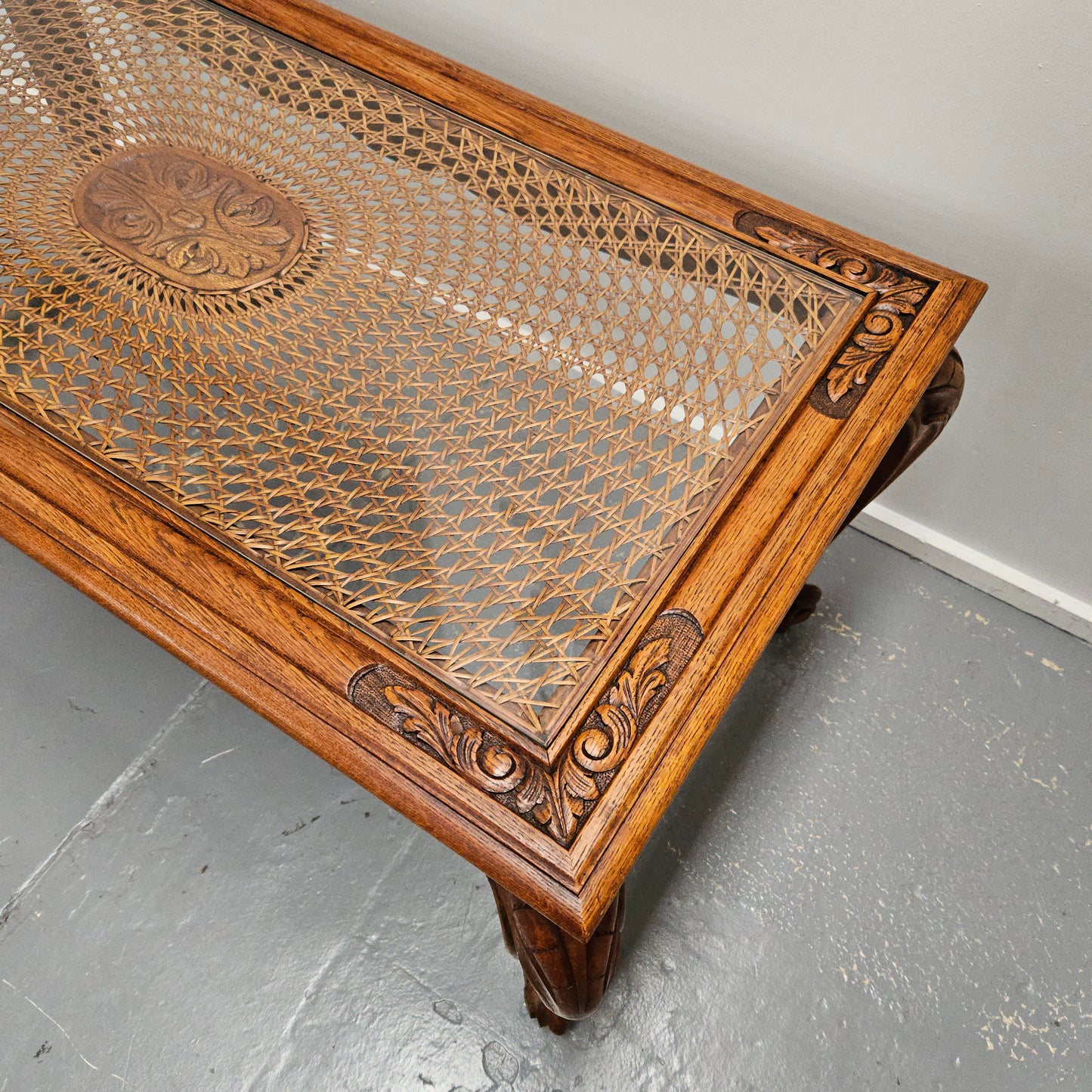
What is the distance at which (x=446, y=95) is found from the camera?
0.99 metres

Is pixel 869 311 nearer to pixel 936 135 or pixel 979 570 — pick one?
pixel 936 135

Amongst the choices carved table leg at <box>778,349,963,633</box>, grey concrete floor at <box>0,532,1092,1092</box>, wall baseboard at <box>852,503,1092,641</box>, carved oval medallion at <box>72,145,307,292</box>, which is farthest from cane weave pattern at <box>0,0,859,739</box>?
wall baseboard at <box>852,503,1092,641</box>

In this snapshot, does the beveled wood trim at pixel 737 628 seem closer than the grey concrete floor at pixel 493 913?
Yes

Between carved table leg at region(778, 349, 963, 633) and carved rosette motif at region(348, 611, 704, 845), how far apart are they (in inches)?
9.3

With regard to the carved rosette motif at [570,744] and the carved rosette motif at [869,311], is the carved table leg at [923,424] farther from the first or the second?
the carved rosette motif at [570,744]

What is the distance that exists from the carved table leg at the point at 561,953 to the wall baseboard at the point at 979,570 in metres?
0.79

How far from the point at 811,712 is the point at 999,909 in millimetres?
288

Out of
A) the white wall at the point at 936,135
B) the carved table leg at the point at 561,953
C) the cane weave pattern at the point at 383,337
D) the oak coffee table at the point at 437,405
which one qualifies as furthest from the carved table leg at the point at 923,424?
the carved table leg at the point at 561,953

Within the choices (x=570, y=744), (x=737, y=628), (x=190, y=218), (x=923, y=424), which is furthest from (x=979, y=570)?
(x=190, y=218)

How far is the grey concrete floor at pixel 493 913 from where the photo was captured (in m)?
0.95

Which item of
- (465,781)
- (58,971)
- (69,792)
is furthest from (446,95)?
(58,971)

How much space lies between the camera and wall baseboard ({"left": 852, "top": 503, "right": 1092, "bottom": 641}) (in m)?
1.27

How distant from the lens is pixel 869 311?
83 centimetres

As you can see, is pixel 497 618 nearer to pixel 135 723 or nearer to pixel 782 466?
pixel 782 466
